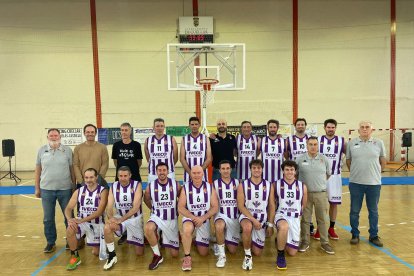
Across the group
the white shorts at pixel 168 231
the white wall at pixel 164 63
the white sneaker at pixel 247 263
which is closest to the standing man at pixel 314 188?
the white sneaker at pixel 247 263

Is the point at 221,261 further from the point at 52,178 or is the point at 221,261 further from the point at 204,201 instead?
the point at 52,178

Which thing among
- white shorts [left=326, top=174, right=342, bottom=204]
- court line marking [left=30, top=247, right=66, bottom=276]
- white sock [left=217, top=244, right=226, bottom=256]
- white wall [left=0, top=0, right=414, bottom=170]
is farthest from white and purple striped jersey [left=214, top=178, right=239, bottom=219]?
white wall [left=0, top=0, right=414, bottom=170]

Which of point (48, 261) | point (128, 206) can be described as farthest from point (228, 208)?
point (48, 261)

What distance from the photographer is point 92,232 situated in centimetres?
477

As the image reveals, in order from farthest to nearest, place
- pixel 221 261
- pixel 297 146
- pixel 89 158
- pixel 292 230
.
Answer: pixel 297 146, pixel 89 158, pixel 292 230, pixel 221 261

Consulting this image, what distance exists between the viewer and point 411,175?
36.4 ft

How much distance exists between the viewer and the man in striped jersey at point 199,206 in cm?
452

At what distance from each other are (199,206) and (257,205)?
83 centimetres

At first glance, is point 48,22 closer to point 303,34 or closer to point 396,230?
point 303,34

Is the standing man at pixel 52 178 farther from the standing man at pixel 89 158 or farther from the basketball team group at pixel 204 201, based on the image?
the standing man at pixel 89 158

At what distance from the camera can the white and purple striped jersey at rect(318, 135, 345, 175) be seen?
545 centimetres

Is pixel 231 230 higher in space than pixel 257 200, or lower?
lower

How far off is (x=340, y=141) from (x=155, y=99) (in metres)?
9.17

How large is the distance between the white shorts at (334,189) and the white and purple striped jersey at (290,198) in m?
1.04
